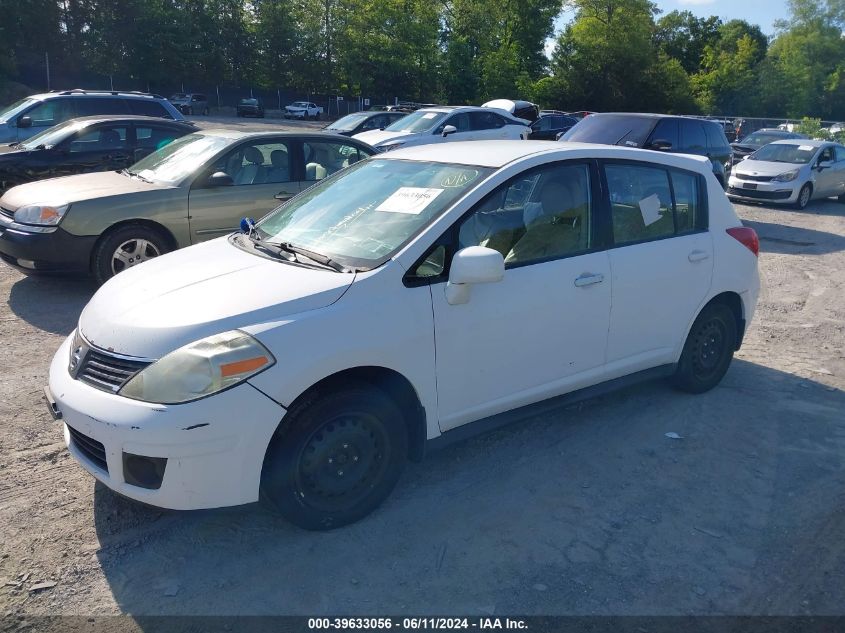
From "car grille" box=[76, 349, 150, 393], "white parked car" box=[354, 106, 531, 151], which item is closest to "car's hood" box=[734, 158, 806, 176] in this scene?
"white parked car" box=[354, 106, 531, 151]

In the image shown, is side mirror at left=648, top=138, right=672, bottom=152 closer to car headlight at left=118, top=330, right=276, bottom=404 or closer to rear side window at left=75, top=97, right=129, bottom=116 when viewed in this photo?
rear side window at left=75, top=97, right=129, bottom=116

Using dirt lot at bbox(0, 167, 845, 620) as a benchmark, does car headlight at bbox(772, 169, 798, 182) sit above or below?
above

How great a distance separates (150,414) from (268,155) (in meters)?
5.55

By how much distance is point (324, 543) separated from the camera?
11.2 feet

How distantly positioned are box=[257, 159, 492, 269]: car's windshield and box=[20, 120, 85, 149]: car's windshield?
6.85 m

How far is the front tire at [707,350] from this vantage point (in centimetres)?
514

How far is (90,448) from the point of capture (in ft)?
10.7

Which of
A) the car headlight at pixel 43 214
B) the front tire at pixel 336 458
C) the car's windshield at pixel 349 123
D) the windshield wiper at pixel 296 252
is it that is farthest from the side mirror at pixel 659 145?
the front tire at pixel 336 458

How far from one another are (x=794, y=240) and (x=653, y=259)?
9325mm

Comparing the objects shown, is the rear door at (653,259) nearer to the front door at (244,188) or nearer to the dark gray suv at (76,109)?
the front door at (244,188)

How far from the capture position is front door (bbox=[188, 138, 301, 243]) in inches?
295

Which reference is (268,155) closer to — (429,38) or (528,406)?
(528,406)

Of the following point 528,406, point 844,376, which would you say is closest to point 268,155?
point 528,406

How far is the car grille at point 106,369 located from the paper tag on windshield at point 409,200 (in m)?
1.59
